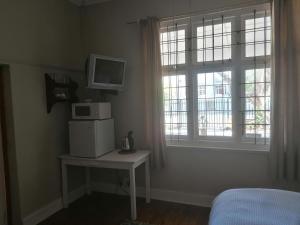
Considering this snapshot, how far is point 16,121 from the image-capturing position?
2.42 m

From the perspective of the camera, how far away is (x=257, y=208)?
152 centimetres

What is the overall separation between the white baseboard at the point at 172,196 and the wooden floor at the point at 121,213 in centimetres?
7

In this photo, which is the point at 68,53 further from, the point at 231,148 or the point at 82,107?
the point at 231,148

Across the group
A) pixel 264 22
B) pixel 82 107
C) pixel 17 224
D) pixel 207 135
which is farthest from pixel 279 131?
pixel 17 224

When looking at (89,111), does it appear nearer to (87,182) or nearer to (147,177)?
(147,177)

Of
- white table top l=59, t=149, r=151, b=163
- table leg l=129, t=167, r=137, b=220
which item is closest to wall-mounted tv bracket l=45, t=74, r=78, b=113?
white table top l=59, t=149, r=151, b=163

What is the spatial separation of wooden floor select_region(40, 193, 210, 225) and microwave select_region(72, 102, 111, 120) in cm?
114

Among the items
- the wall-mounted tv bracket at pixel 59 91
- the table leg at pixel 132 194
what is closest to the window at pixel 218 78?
the table leg at pixel 132 194

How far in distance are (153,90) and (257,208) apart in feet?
5.84

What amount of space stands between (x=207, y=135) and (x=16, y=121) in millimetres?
2163

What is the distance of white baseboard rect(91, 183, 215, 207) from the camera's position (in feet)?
9.43

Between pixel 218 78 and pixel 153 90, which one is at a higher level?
pixel 218 78

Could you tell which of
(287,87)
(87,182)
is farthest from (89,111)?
(287,87)

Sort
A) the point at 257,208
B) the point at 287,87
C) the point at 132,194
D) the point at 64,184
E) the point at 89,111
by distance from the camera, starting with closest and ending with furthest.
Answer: the point at 257,208 < the point at 287,87 < the point at 132,194 < the point at 89,111 < the point at 64,184
